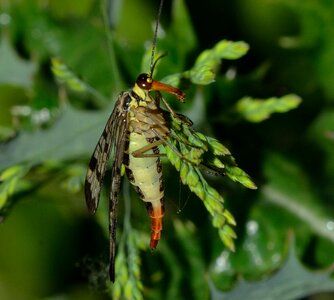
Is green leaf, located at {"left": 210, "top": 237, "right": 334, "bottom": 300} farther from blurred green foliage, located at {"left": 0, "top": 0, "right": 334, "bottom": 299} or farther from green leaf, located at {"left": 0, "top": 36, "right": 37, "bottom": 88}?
green leaf, located at {"left": 0, "top": 36, "right": 37, "bottom": 88}

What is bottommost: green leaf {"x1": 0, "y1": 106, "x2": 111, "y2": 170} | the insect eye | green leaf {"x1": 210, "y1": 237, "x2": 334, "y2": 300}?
green leaf {"x1": 210, "y1": 237, "x2": 334, "y2": 300}

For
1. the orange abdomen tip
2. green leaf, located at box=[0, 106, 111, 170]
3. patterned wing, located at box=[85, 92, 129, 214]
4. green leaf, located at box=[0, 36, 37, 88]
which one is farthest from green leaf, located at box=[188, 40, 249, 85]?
green leaf, located at box=[0, 36, 37, 88]

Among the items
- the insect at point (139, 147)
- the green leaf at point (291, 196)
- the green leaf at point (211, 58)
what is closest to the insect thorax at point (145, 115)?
the insect at point (139, 147)

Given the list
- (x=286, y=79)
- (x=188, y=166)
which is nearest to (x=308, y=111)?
(x=286, y=79)

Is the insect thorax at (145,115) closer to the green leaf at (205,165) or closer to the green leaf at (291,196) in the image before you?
the green leaf at (205,165)

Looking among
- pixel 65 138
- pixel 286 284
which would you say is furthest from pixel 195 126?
pixel 286 284

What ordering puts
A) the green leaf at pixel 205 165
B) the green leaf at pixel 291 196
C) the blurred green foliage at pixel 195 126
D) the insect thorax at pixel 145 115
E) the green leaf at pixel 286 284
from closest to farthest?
the green leaf at pixel 205 165 < the insect thorax at pixel 145 115 < the green leaf at pixel 286 284 < the blurred green foliage at pixel 195 126 < the green leaf at pixel 291 196

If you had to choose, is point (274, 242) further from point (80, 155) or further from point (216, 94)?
point (80, 155)
